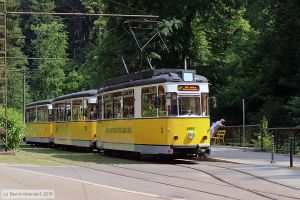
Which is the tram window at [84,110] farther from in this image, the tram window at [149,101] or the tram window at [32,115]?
the tram window at [32,115]

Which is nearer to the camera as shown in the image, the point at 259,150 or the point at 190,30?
the point at 259,150

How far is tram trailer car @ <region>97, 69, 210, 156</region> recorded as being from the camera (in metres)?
23.2

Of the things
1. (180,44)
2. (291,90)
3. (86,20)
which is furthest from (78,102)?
(86,20)

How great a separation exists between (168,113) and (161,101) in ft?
2.06

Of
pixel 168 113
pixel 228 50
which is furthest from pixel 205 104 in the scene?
pixel 228 50

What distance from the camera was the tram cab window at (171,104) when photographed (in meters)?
23.2

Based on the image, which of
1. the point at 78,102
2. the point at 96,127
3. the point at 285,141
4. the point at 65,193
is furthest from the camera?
the point at 78,102

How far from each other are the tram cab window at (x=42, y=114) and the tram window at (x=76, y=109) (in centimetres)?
646

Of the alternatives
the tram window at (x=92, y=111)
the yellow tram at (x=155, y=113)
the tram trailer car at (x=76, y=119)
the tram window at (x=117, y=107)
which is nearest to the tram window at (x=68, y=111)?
the tram trailer car at (x=76, y=119)

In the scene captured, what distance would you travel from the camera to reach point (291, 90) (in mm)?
39656

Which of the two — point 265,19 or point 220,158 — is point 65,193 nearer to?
point 220,158

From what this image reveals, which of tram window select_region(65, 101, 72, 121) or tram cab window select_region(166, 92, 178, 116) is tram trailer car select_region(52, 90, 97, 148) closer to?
tram window select_region(65, 101, 72, 121)

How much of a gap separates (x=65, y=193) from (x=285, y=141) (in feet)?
52.6

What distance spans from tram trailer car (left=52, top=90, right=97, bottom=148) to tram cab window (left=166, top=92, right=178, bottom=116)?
380 inches
